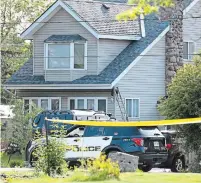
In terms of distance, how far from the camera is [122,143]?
24375mm

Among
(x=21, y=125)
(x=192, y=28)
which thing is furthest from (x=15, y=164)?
(x=192, y=28)

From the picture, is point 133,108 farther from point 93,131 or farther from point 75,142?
point 75,142

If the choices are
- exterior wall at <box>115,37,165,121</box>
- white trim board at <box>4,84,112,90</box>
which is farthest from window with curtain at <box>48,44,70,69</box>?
exterior wall at <box>115,37,165,121</box>

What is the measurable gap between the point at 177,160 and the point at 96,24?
13.6 metres

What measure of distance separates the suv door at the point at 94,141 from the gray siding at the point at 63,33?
1297 cm

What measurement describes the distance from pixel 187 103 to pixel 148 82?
42.7 ft

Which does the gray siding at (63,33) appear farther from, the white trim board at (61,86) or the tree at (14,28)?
the tree at (14,28)

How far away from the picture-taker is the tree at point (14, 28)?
52781 millimetres

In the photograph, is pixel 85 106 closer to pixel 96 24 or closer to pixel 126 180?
pixel 96 24

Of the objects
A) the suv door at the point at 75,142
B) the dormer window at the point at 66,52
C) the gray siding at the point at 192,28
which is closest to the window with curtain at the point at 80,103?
the dormer window at the point at 66,52

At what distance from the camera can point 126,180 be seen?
1622cm

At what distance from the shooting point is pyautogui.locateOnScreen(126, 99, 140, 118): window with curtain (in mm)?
38225

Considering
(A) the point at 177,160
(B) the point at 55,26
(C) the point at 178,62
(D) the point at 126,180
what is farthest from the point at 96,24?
(D) the point at 126,180

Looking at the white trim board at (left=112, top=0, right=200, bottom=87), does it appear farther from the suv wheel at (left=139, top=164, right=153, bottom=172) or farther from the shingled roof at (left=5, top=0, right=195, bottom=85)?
the suv wheel at (left=139, top=164, right=153, bottom=172)
